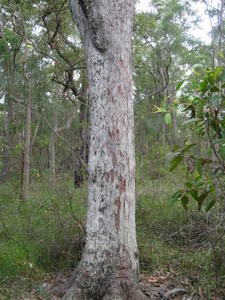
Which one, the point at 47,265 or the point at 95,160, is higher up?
the point at 95,160

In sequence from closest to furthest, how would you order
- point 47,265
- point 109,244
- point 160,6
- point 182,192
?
point 182,192 → point 109,244 → point 47,265 → point 160,6

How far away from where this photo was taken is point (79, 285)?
137 inches

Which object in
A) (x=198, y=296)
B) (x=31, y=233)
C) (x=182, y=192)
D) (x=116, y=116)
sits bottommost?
(x=198, y=296)

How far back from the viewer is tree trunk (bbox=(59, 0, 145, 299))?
3.44 metres

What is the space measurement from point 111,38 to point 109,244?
6.32 feet

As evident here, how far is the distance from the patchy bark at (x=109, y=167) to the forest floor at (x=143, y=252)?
18.8 inches

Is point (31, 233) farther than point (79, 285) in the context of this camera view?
Yes

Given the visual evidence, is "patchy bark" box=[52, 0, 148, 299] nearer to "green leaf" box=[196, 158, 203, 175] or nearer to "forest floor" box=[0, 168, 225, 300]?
"forest floor" box=[0, 168, 225, 300]

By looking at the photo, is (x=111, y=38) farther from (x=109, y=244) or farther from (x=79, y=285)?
(x=79, y=285)

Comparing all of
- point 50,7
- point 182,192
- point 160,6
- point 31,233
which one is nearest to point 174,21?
point 160,6

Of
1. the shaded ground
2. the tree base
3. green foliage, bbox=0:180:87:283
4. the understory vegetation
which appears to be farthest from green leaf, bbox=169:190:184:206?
green foliage, bbox=0:180:87:283

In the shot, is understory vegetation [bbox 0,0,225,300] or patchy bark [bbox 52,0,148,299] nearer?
understory vegetation [bbox 0,0,225,300]

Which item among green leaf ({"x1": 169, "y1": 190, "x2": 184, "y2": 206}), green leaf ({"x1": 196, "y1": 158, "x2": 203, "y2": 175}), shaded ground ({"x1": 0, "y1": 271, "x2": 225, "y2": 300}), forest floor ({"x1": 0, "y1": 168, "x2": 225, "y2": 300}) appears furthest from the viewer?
forest floor ({"x1": 0, "y1": 168, "x2": 225, "y2": 300})

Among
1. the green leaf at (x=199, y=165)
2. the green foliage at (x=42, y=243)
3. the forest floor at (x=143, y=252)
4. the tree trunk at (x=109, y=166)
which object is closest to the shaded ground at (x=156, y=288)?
the forest floor at (x=143, y=252)
